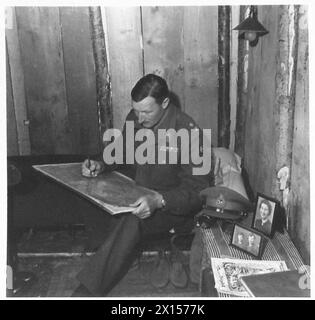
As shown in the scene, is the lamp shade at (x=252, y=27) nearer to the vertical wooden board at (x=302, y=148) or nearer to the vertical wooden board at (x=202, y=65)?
the vertical wooden board at (x=302, y=148)

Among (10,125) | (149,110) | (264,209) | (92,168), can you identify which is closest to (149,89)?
(149,110)

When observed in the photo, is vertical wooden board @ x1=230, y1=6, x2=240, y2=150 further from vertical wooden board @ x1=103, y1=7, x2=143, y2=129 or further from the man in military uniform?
the man in military uniform

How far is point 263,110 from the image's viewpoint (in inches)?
137

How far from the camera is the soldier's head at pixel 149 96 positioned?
3271mm

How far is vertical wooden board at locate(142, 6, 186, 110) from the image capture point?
4.24 metres

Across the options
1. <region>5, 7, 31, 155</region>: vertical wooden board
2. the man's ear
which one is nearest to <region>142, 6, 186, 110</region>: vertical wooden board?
the man's ear

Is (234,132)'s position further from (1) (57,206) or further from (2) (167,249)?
(1) (57,206)

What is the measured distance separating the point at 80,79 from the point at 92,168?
52.3 inches

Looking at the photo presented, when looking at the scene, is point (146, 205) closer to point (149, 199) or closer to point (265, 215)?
point (149, 199)

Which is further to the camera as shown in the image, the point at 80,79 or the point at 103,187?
the point at 80,79

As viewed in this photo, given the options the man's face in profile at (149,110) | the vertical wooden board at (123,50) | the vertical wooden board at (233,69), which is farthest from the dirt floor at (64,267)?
the vertical wooden board at (233,69)

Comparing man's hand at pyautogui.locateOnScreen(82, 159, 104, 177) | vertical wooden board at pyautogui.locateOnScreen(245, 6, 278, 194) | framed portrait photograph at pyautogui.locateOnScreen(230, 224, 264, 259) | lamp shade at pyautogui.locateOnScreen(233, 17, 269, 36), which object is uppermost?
lamp shade at pyautogui.locateOnScreen(233, 17, 269, 36)

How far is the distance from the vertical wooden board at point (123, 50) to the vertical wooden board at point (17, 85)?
90 centimetres

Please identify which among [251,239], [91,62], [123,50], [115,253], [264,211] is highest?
[123,50]
